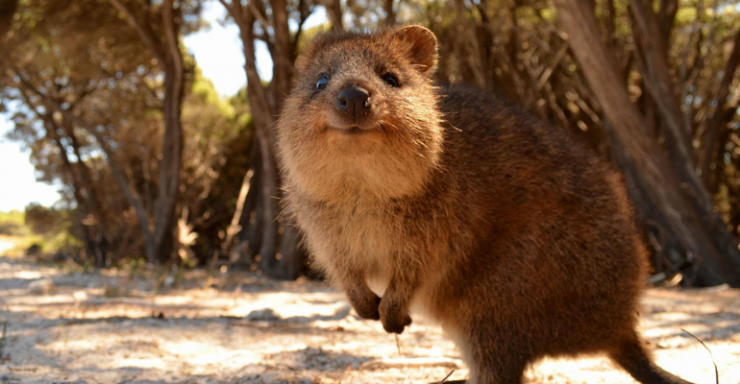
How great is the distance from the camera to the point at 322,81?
2.69 m

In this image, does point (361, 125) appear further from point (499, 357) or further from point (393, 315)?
point (499, 357)

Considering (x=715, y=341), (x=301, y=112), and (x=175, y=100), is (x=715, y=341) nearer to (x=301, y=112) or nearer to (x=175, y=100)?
(x=301, y=112)

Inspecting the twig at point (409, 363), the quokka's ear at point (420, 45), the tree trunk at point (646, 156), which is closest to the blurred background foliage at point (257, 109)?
the tree trunk at point (646, 156)

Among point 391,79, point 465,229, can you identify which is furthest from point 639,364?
point 391,79

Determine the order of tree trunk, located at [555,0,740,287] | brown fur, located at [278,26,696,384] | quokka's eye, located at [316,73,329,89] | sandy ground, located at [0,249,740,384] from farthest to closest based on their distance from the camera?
1. tree trunk, located at [555,0,740,287]
2. sandy ground, located at [0,249,740,384]
3. quokka's eye, located at [316,73,329,89]
4. brown fur, located at [278,26,696,384]

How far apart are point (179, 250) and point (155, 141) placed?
8.44 feet

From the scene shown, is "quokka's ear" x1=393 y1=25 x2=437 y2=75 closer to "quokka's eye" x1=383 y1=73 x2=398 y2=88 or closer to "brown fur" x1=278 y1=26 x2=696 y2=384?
"brown fur" x1=278 y1=26 x2=696 y2=384

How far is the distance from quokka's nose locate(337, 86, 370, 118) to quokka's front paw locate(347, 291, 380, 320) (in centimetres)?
103

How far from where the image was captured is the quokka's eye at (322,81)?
2659 mm

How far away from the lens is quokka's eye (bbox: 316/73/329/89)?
105 inches

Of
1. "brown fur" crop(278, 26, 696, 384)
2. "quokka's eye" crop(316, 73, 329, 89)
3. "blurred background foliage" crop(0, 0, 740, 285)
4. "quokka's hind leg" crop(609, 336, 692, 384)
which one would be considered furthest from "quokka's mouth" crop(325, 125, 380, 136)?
"blurred background foliage" crop(0, 0, 740, 285)

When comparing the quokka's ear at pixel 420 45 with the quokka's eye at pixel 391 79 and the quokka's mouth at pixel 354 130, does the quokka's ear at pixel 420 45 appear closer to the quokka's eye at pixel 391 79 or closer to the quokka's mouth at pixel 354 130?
the quokka's eye at pixel 391 79

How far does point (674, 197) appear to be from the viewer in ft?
20.1

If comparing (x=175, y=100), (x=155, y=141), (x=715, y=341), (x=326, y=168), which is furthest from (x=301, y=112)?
(x=155, y=141)
